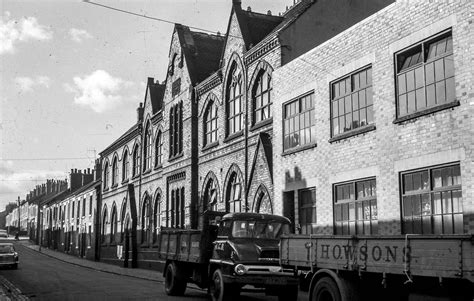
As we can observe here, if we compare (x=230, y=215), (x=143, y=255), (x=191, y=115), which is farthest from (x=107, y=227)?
(x=230, y=215)

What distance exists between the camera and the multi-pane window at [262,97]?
21.1m

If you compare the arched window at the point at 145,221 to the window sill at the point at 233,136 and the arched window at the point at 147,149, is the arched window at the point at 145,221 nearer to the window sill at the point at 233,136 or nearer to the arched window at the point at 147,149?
the arched window at the point at 147,149

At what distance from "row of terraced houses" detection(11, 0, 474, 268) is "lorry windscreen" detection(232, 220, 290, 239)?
228 centimetres

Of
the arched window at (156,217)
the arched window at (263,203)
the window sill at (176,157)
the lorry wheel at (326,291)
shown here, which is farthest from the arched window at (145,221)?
the lorry wheel at (326,291)

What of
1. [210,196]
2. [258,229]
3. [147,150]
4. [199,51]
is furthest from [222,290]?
[147,150]

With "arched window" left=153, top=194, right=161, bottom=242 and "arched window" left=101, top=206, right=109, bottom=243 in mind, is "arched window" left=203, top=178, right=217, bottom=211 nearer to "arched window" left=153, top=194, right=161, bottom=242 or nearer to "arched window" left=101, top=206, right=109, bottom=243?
"arched window" left=153, top=194, right=161, bottom=242

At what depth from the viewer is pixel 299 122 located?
61.3ft

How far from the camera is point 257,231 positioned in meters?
14.5

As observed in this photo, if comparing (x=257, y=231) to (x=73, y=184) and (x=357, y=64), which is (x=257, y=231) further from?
(x=73, y=184)

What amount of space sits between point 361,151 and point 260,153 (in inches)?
239

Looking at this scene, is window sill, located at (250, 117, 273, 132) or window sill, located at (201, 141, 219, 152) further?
window sill, located at (201, 141, 219, 152)

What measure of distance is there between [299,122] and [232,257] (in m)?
6.49

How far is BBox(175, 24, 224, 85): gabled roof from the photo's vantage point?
1150 inches

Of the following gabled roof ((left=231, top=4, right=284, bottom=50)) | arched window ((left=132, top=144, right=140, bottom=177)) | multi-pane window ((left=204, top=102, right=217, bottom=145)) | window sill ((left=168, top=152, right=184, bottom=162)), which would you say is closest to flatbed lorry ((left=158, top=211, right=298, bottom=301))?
multi-pane window ((left=204, top=102, right=217, bottom=145))
